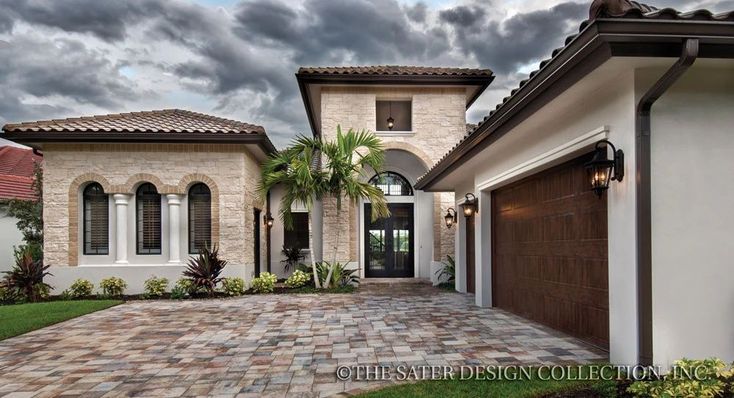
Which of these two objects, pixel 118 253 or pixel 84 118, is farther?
pixel 84 118

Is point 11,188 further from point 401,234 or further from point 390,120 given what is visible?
point 401,234

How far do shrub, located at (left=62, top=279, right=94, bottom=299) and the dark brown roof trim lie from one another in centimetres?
370

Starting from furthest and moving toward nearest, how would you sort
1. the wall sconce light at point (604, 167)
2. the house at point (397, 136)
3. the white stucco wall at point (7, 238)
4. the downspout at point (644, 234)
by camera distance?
the white stucco wall at point (7, 238)
the house at point (397, 136)
the wall sconce light at point (604, 167)
the downspout at point (644, 234)

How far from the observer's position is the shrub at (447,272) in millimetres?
13156

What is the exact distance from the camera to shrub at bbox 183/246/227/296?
424 inches

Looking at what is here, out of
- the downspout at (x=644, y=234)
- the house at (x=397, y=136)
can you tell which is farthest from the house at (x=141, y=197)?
the downspout at (x=644, y=234)

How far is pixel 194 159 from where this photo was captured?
38.2 feet

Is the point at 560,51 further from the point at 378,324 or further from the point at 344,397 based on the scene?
the point at 378,324

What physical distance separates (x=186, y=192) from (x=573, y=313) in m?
9.90

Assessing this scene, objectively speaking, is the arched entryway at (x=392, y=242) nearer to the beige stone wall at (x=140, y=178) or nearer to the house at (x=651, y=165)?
the beige stone wall at (x=140, y=178)

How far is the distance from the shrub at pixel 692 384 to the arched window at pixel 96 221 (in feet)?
40.5

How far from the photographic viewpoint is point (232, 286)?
1117 cm

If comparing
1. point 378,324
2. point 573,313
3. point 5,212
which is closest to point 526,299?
point 573,313

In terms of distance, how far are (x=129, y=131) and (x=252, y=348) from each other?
26.1 feet
